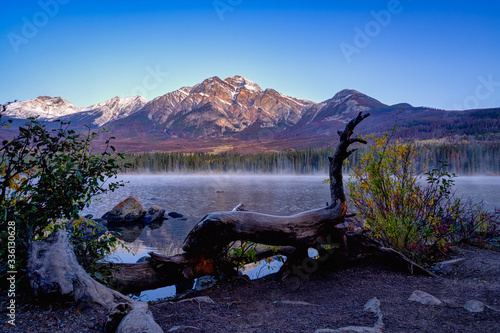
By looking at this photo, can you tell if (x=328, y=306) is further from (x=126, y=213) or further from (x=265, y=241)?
(x=126, y=213)

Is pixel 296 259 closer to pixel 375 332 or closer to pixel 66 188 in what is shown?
pixel 375 332

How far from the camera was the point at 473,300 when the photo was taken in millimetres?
4668

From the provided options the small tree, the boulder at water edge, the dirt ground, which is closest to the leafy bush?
the dirt ground

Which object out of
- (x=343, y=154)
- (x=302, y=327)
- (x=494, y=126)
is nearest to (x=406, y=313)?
(x=302, y=327)

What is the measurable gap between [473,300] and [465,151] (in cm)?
10465

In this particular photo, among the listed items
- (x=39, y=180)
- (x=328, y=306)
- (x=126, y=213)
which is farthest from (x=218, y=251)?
(x=126, y=213)

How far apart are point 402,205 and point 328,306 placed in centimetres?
402

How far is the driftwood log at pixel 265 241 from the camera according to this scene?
240 inches

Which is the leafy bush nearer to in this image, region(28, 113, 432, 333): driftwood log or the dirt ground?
region(28, 113, 432, 333): driftwood log

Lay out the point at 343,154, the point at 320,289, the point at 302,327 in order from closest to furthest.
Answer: the point at 302,327, the point at 320,289, the point at 343,154

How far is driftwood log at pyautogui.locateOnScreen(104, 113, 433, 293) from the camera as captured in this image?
20.0 ft

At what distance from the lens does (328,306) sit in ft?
17.2

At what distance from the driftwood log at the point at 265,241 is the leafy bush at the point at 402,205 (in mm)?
777

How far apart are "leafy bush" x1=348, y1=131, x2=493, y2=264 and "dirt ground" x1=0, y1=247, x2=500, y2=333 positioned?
939mm
